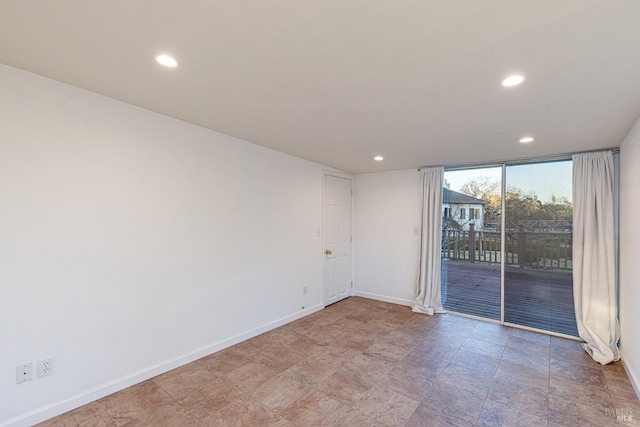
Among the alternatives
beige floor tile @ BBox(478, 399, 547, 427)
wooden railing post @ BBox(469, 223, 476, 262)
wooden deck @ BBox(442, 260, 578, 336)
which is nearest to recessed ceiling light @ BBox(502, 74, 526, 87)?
beige floor tile @ BBox(478, 399, 547, 427)

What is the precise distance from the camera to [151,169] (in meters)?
2.56

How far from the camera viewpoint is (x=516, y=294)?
404cm

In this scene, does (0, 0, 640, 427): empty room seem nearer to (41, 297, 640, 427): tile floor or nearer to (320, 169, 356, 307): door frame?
(41, 297, 640, 427): tile floor

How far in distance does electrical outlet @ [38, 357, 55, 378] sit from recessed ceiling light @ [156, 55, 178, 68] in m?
2.19

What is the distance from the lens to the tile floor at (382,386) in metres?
2.11

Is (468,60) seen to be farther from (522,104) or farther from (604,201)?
(604,201)

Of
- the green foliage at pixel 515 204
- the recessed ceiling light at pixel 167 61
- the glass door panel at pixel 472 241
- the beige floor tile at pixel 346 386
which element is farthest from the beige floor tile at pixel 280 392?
the green foliage at pixel 515 204

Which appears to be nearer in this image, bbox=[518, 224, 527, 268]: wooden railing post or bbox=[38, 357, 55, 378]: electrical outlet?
bbox=[38, 357, 55, 378]: electrical outlet

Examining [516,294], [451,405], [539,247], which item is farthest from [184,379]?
[539,247]

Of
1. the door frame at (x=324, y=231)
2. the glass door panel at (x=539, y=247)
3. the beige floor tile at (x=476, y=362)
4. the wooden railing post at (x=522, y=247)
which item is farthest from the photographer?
the door frame at (x=324, y=231)

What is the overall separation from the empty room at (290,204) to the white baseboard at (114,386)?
0.02m

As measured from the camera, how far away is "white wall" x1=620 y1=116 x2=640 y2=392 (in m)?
2.47

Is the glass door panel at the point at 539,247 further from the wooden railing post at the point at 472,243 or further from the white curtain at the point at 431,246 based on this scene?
the white curtain at the point at 431,246

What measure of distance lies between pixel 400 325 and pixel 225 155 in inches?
126
